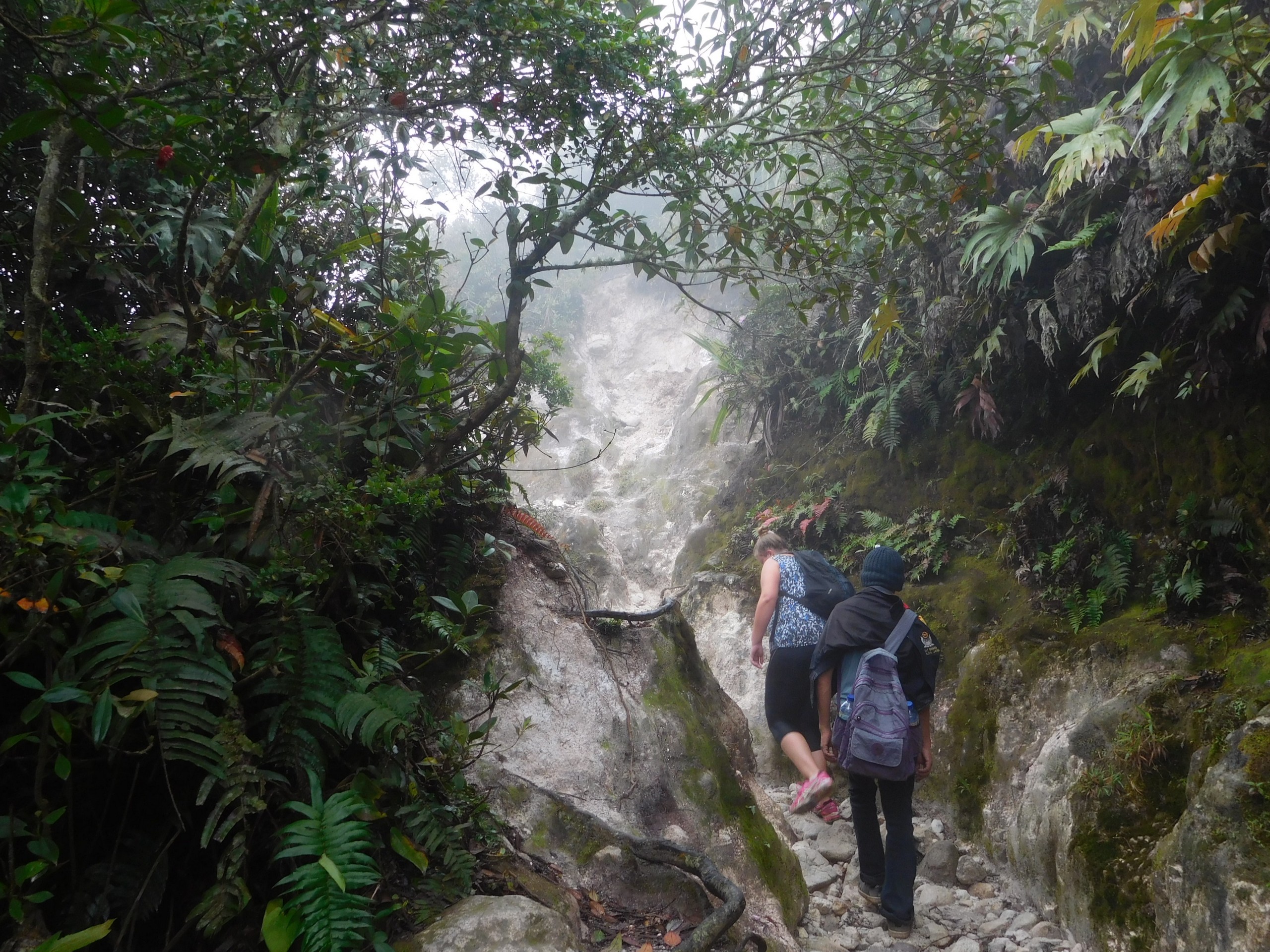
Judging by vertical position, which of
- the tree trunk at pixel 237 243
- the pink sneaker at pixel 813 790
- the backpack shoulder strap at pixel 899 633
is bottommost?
the pink sneaker at pixel 813 790

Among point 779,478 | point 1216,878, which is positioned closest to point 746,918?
point 1216,878

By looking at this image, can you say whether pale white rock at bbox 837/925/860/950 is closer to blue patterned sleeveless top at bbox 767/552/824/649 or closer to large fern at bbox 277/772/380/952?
blue patterned sleeveless top at bbox 767/552/824/649

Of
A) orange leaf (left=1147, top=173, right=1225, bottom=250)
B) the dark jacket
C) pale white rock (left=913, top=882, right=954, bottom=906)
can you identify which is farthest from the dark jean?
orange leaf (left=1147, top=173, right=1225, bottom=250)

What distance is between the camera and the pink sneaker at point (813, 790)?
4.26m

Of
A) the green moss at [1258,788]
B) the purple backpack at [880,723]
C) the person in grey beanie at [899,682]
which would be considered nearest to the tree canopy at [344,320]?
the person in grey beanie at [899,682]

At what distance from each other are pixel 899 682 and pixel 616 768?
1567 millimetres

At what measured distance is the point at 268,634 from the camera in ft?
7.22

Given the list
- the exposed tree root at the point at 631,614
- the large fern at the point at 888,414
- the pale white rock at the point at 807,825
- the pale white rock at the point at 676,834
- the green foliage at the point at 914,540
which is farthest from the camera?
the large fern at the point at 888,414

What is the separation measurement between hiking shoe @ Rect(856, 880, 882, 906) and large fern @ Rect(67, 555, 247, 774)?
3.46 metres

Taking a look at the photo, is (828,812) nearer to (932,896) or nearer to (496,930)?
(932,896)

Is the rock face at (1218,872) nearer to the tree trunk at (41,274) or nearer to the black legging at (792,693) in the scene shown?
the black legging at (792,693)

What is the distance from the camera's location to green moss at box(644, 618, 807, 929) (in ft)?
11.4

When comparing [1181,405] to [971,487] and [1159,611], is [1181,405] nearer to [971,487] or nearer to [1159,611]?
[1159,611]

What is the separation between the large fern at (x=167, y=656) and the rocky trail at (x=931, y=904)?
2.90 m
